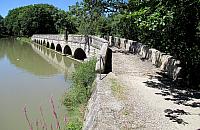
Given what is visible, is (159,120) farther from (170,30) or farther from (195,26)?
(170,30)

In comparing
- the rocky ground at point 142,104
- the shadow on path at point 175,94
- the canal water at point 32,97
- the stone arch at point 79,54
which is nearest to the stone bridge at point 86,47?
the stone arch at point 79,54

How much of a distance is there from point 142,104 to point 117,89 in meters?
1.77

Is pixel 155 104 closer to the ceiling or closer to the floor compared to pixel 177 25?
closer to the floor

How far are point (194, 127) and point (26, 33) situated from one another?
95684 mm

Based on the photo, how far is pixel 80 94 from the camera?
1488cm

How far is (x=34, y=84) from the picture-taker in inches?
940

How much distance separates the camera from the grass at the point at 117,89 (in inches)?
395

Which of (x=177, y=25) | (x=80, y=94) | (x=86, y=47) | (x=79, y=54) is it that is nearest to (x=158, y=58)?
(x=177, y=25)

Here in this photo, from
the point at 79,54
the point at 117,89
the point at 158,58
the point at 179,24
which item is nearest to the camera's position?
the point at 117,89

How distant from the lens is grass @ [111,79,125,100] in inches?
395

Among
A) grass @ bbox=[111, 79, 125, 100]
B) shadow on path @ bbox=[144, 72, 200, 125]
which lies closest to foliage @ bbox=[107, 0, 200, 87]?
shadow on path @ bbox=[144, 72, 200, 125]

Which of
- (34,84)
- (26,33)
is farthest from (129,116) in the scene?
(26,33)

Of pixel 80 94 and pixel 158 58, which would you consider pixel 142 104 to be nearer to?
pixel 80 94

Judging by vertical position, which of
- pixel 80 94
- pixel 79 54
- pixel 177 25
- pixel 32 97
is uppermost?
pixel 177 25
